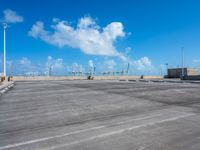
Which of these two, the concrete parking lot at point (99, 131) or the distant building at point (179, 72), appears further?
the distant building at point (179, 72)

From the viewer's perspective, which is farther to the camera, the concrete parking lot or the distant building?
the distant building

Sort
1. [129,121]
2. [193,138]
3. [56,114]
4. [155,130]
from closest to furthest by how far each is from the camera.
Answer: [193,138] → [155,130] → [129,121] → [56,114]

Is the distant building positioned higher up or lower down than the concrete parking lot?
higher up

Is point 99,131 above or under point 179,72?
under

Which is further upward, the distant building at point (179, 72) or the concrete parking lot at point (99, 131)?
the distant building at point (179, 72)

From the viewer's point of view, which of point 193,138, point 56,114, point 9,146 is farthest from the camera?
point 56,114

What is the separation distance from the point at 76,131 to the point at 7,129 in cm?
231

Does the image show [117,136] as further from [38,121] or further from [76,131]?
[38,121]

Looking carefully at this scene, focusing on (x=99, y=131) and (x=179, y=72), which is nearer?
(x=99, y=131)

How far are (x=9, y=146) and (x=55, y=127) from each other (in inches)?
86.9

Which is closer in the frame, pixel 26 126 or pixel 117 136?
pixel 117 136

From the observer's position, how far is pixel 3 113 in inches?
424

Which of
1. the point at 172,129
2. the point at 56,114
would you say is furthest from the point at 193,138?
the point at 56,114

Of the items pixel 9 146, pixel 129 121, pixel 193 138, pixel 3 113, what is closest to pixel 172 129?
pixel 193 138
